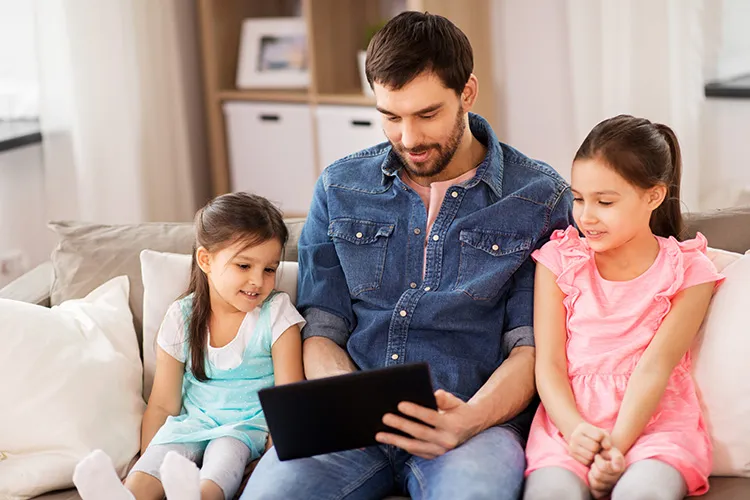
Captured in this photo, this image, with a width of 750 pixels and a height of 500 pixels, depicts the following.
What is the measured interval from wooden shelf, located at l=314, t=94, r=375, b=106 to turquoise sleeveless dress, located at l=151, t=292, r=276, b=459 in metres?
1.55

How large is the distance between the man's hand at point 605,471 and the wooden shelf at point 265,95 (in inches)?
88.0

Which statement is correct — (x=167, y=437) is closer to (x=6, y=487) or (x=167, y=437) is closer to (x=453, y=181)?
(x=6, y=487)

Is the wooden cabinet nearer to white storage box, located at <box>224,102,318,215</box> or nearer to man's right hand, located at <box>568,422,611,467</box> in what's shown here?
white storage box, located at <box>224,102,318,215</box>

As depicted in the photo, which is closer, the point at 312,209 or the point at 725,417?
the point at 725,417

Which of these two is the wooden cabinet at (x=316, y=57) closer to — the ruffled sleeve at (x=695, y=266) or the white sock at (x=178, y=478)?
the ruffled sleeve at (x=695, y=266)

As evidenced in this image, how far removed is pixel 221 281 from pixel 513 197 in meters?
0.59

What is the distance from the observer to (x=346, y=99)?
347 cm

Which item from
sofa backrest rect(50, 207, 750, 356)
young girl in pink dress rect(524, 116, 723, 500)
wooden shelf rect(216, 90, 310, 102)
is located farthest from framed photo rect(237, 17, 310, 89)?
young girl in pink dress rect(524, 116, 723, 500)

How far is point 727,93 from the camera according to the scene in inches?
120

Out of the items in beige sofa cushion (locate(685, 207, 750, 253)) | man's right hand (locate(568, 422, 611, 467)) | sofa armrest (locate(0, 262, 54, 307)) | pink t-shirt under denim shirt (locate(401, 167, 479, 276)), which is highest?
pink t-shirt under denim shirt (locate(401, 167, 479, 276))

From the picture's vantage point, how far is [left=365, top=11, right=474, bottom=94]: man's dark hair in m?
1.82

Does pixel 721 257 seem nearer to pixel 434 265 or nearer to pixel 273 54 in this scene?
pixel 434 265

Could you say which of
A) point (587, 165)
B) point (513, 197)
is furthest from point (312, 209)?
point (587, 165)

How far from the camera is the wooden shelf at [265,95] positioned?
141 inches
